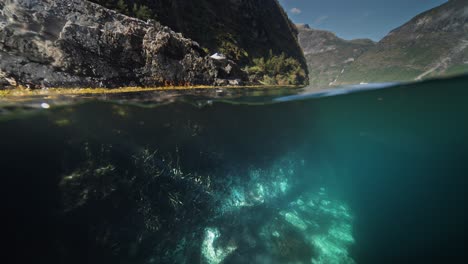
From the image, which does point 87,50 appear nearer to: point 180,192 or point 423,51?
point 180,192

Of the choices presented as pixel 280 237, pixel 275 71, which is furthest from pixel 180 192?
pixel 275 71

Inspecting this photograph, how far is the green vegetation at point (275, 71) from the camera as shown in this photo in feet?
96.3

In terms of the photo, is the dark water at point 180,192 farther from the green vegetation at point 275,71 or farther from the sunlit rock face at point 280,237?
the green vegetation at point 275,71

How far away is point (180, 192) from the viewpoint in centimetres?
990

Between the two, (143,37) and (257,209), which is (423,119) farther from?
(143,37)

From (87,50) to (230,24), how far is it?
27745 mm

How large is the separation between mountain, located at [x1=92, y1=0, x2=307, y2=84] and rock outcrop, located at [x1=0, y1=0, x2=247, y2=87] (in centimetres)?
664

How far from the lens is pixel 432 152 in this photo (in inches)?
1540

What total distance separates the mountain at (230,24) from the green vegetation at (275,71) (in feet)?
0.57

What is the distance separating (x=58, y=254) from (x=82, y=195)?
1896 mm

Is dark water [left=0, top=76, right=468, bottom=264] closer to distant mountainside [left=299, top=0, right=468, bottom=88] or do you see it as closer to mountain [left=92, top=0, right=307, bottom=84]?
mountain [left=92, top=0, right=307, bottom=84]

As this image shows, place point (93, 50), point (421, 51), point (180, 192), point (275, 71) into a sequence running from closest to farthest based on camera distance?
point (180, 192), point (93, 50), point (275, 71), point (421, 51)

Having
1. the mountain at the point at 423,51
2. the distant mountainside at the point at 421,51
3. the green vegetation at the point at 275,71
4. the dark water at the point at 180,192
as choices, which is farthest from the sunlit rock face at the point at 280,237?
the mountain at the point at 423,51

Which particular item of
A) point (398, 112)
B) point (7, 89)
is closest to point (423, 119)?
point (398, 112)
